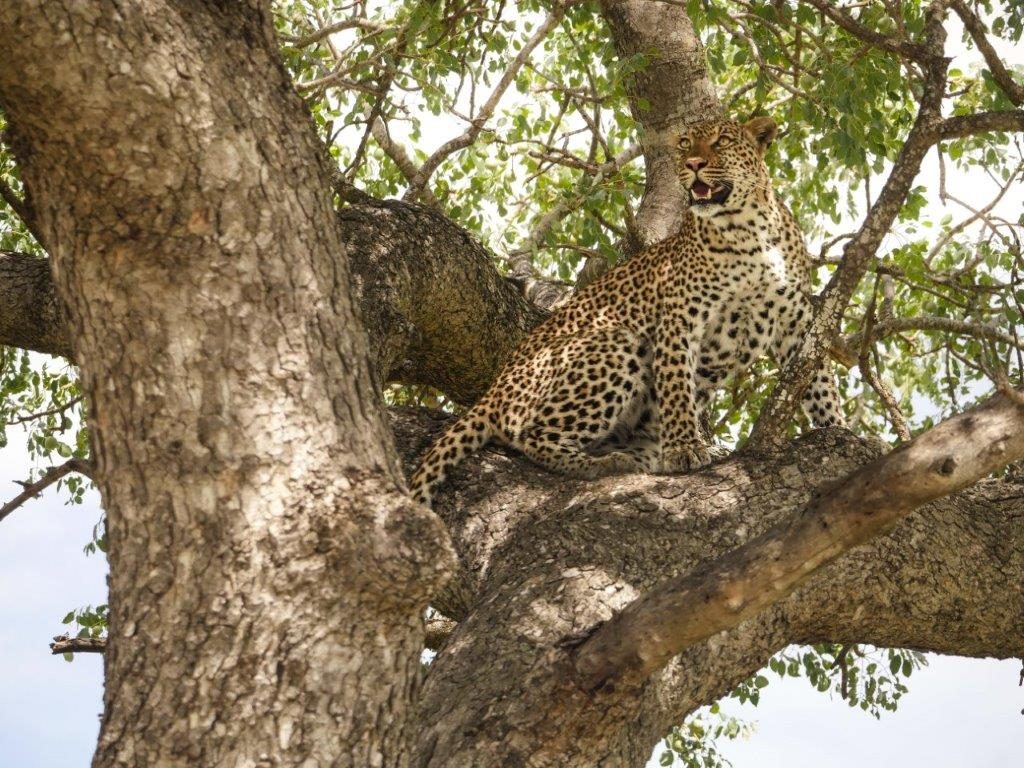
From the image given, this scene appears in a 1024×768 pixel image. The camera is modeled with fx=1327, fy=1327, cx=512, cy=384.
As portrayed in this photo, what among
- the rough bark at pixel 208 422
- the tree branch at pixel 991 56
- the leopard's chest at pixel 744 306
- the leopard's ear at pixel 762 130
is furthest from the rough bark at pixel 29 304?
the tree branch at pixel 991 56

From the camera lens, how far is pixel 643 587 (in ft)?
15.2

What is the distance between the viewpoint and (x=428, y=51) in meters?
7.29

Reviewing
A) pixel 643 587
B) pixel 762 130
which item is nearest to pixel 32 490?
pixel 643 587

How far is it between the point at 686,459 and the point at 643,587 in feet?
5.55

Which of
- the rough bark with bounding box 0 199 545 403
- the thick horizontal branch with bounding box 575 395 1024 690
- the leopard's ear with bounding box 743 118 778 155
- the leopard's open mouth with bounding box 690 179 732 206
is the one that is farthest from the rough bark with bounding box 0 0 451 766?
the leopard's ear with bounding box 743 118 778 155

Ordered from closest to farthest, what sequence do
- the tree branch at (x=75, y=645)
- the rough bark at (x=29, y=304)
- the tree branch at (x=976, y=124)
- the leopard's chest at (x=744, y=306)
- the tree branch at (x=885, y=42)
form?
the tree branch at (x=75, y=645), the tree branch at (x=976, y=124), the tree branch at (x=885, y=42), the rough bark at (x=29, y=304), the leopard's chest at (x=744, y=306)

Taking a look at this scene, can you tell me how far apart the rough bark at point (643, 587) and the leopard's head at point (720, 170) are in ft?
6.14

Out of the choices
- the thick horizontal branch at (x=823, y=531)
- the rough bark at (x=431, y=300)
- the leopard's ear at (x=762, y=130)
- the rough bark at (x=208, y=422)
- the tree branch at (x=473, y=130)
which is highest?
the tree branch at (x=473, y=130)

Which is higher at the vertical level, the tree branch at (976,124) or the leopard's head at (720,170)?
the leopard's head at (720,170)

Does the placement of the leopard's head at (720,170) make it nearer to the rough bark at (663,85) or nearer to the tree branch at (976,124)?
the rough bark at (663,85)

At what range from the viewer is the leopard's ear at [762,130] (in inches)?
285

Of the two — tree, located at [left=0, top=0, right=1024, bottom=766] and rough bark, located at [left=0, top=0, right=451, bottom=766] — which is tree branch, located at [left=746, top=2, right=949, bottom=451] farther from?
rough bark, located at [left=0, top=0, right=451, bottom=766]

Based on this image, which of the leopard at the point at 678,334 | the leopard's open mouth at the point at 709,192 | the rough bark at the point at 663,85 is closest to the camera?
the leopard at the point at 678,334

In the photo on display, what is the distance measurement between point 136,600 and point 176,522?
206 millimetres
